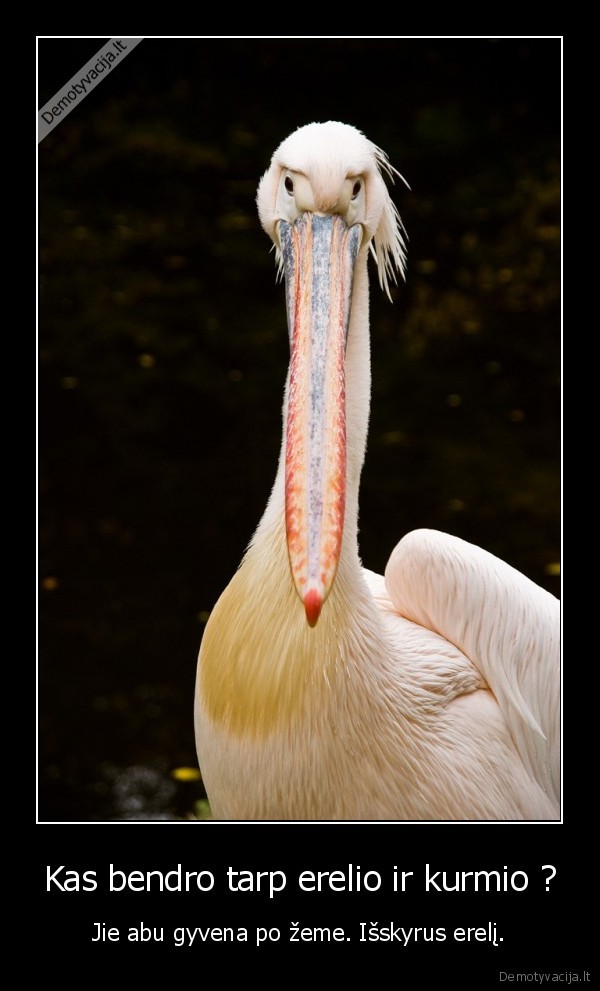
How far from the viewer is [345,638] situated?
6.91ft

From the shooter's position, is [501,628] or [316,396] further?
[501,628]

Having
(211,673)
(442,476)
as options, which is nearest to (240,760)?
(211,673)

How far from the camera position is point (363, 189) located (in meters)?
2.09

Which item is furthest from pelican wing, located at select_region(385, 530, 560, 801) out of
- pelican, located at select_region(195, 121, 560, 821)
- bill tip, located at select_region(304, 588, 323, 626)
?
bill tip, located at select_region(304, 588, 323, 626)

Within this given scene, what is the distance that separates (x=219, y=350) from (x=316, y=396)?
13.7ft

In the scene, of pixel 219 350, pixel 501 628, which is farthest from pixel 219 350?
pixel 501 628

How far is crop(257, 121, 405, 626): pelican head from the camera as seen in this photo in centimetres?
180

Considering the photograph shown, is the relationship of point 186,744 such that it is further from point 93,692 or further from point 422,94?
point 422,94

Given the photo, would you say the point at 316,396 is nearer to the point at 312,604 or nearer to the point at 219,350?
the point at 312,604

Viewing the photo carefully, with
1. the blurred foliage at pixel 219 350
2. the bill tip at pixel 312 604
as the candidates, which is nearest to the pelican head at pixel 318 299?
the bill tip at pixel 312 604

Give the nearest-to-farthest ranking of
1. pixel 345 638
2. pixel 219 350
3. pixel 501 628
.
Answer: pixel 345 638, pixel 501 628, pixel 219 350

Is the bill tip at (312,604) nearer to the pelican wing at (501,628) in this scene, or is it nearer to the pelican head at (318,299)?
the pelican head at (318,299)

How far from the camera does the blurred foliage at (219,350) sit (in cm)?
415

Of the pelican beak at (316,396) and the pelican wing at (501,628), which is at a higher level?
the pelican beak at (316,396)
